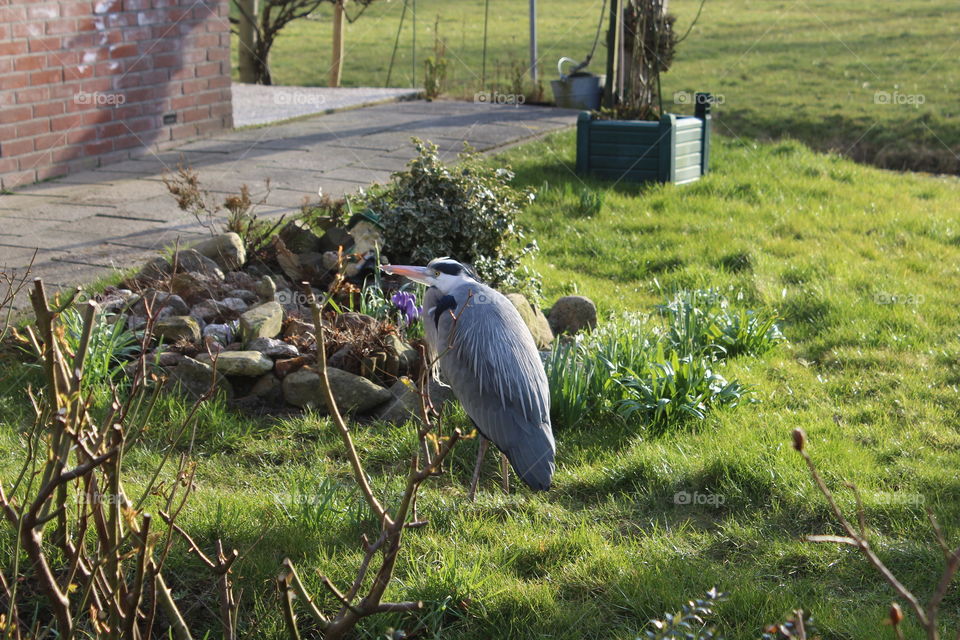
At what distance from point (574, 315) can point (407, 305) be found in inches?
36.4

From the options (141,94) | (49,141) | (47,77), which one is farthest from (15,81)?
(141,94)

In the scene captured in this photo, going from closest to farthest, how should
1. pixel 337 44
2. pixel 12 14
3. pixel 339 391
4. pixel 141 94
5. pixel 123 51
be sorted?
pixel 339 391 < pixel 12 14 < pixel 123 51 < pixel 141 94 < pixel 337 44

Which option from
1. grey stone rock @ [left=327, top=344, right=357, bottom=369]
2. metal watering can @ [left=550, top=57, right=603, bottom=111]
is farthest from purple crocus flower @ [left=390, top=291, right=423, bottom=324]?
metal watering can @ [left=550, top=57, right=603, bottom=111]

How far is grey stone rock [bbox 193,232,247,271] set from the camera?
5.41 metres

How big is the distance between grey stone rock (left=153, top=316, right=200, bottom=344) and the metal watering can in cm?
728

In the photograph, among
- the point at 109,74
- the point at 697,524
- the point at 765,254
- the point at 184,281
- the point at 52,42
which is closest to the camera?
the point at 697,524

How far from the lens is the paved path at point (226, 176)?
5824mm

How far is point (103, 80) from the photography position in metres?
7.83

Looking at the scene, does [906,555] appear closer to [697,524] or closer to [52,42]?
[697,524]

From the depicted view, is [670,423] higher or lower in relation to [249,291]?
lower

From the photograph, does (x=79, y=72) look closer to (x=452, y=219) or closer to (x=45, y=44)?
(x=45, y=44)

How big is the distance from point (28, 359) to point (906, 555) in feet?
12.6

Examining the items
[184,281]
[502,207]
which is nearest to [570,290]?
[502,207]

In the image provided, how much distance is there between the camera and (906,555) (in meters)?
3.31
